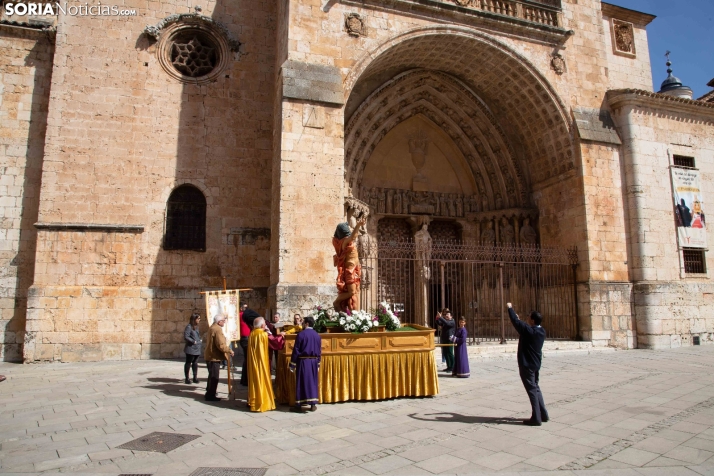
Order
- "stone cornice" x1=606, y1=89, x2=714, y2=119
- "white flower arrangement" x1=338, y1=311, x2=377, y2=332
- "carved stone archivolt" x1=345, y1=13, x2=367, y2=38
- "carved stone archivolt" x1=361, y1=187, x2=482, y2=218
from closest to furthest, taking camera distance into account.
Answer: "white flower arrangement" x1=338, y1=311, x2=377, y2=332, "carved stone archivolt" x1=345, y1=13, x2=367, y2=38, "stone cornice" x1=606, y1=89, x2=714, y2=119, "carved stone archivolt" x1=361, y1=187, x2=482, y2=218

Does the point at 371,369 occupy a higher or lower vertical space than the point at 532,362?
lower

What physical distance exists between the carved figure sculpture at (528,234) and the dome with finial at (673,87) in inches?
246

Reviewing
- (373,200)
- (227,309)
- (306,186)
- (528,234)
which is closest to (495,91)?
(528,234)

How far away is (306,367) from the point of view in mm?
6184

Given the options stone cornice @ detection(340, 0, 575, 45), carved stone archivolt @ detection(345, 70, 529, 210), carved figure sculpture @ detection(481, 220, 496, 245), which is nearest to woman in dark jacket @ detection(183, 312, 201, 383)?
carved stone archivolt @ detection(345, 70, 529, 210)

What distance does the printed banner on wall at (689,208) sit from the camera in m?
13.3

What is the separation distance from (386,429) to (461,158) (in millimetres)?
11322

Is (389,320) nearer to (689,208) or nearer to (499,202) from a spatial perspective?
(499,202)

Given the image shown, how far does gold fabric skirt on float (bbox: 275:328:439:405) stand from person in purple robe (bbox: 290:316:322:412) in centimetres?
36

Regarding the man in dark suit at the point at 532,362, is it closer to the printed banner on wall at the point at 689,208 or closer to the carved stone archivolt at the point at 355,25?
the carved stone archivolt at the point at 355,25

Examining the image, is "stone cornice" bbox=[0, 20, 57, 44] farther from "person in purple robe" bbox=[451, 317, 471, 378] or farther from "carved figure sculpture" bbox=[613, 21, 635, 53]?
"carved figure sculpture" bbox=[613, 21, 635, 53]

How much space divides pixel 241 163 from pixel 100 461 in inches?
333

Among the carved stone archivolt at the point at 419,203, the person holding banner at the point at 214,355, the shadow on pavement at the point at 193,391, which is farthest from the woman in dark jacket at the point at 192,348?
the carved stone archivolt at the point at 419,203

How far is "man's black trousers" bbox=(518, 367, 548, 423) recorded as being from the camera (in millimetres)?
5262
